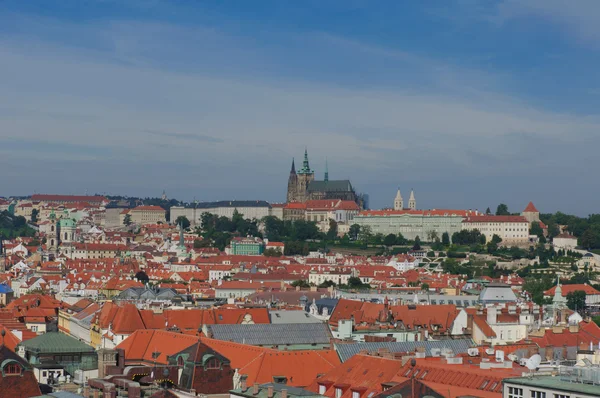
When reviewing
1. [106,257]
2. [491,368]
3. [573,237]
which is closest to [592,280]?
[573,237]

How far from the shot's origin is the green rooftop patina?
4456cm

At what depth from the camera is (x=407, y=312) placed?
2899 inches

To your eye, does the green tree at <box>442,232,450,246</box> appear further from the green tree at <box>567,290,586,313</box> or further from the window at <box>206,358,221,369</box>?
the window at <box>206,358,221,369</box>

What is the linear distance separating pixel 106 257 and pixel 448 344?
14148 cm

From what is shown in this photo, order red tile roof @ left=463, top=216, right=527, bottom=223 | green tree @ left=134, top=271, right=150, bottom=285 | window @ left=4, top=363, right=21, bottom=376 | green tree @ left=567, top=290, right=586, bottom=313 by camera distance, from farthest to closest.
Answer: red tile roof @ left=463, top=216, right=527, bottom=223, green tree @ left=134, top=271, right=150, bottom=285, green tree @ left=567, top=290, right=586, bottom=313, window @ left=4, top=363, right=21, bottom=376

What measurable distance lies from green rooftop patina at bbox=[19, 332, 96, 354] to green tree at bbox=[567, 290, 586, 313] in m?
74.6

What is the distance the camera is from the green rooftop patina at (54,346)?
44562 mm

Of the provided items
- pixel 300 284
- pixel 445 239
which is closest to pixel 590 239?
pixel 445 239

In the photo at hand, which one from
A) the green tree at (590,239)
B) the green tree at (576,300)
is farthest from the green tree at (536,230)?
the green tree at (576,300)

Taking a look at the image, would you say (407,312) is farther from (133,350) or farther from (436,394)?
(436,394)

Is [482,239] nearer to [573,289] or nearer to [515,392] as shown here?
[573,289]

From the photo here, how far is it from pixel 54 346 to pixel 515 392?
20023 mm

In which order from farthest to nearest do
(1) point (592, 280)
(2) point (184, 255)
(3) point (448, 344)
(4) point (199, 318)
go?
(2) point (184, 255) → (1) point (592, 280) → (4) point (199, 318) → (3) point (448, 344)

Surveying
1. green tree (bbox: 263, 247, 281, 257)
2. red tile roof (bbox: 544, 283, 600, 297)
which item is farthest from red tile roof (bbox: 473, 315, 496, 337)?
green tree (bbox: 263, 247, 281, 257)
